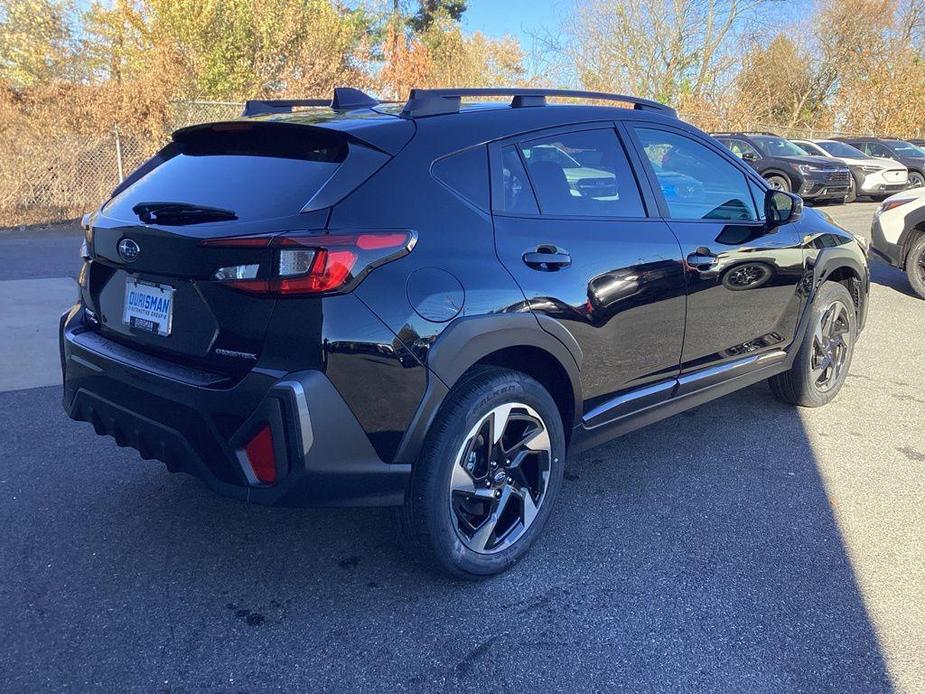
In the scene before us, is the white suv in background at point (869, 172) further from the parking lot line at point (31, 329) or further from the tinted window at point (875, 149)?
the parking lot line at point (31, 329)

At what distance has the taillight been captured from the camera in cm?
232

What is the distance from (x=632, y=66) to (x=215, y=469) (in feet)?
94.0

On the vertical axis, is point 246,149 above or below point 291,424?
Result: above

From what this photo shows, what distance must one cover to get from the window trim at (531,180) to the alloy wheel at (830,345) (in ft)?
5.85

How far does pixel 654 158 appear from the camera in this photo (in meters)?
3.61

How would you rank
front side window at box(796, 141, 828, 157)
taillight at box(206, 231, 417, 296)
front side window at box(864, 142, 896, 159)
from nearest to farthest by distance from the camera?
taillight at box(206, 231, 417, 296) < front side window at box(796, 141, 828, 157) < front side window at box(864, 142, 896, 159)

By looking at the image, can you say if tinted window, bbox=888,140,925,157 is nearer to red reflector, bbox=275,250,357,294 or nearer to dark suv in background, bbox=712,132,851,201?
dark suv in background, bbox=712,132,851,201

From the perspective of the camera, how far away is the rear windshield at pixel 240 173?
8.22ft

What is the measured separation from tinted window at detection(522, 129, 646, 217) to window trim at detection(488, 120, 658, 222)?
0.06 ft

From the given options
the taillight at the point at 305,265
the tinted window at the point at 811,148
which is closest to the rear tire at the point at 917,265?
the taillight at the point at 305,265

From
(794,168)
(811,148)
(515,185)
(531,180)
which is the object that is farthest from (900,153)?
(515,185)

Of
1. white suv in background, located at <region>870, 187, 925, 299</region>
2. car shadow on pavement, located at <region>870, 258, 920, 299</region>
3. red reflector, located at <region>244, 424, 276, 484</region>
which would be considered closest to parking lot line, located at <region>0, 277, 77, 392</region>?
red reflector, located at <region>244, 424, 276, 484</region>

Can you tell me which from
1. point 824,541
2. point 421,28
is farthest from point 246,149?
point 421,28

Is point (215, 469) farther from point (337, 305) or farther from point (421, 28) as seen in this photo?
point (421, 28)
